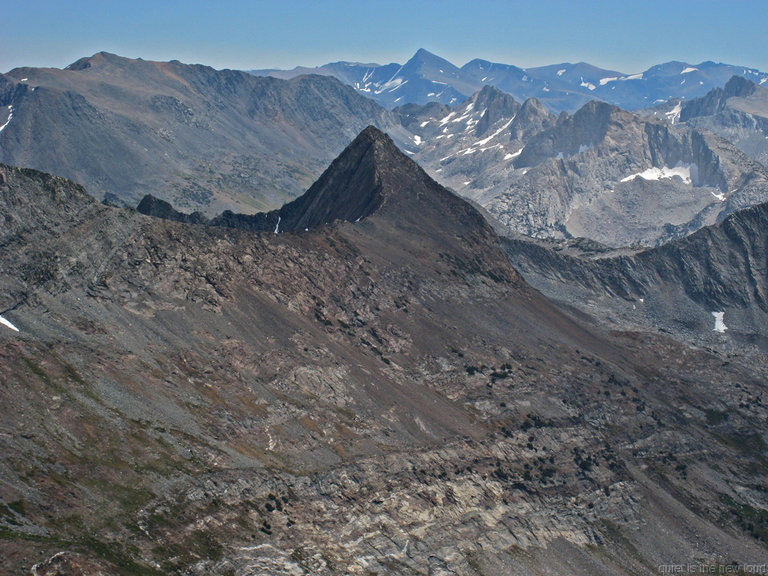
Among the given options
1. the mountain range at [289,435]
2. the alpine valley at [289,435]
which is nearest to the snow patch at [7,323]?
the mountain range at [289,435]

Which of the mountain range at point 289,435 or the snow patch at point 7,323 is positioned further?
the snow patch at point 7,323

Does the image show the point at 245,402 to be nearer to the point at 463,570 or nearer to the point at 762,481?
the point at 463,570

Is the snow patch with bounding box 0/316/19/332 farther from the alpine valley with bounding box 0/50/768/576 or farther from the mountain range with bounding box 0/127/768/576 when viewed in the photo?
the alpine valley with bounding box 0/50/768/576

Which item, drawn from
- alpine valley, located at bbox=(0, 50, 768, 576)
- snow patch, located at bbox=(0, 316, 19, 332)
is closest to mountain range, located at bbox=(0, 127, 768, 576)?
alpine valley, located at bbox=(0, 50, 768, 576)

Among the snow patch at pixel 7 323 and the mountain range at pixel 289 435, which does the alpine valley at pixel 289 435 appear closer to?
the mountain range at pixel 289 435

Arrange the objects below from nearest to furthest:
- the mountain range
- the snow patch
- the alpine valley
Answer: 1. the alpine valley
2. the mountain range
3. the snow patch

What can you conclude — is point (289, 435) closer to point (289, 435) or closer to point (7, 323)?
point (289, 435)

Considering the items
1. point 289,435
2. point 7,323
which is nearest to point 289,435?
point 289,435

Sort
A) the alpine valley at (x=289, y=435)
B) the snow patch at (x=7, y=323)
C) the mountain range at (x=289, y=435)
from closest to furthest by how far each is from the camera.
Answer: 1. the alpine valley at (x=289, y=435)
2. the mountain range at (x=289, y=435)
3. the snow patch at (x=7, y=323)
